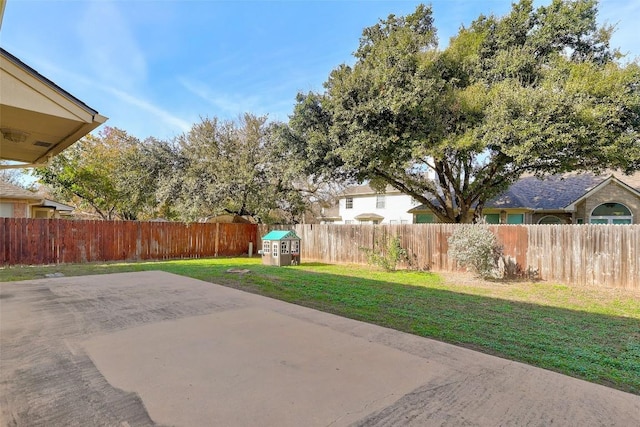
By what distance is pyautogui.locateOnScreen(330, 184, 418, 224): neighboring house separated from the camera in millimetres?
25177

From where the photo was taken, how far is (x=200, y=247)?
15102mm

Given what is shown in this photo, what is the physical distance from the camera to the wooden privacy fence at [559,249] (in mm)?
7738

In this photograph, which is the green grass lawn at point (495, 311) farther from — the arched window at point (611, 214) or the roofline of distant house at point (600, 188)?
the arched window at point (611, 214)

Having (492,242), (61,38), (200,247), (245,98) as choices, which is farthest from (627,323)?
(245,98)

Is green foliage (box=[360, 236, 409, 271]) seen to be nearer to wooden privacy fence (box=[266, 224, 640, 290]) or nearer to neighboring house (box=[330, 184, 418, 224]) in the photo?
wooden privacy fence (box=[266, 224, 640, 290])

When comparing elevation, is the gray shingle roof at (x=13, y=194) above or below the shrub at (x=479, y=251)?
above

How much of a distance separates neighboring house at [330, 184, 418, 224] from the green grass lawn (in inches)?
633

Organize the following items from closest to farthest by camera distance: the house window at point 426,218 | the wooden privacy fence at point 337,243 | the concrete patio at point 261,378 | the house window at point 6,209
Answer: the concrete patio at point 261,378
the wooden privacy fence at point 337,243
the house window at point 6,209
the house window at point 426,218

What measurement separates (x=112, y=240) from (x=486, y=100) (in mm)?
14233

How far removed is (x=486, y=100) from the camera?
1062 cm

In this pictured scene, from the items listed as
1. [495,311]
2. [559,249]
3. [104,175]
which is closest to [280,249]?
[495,311]

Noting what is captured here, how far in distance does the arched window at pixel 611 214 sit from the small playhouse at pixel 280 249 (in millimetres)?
13726

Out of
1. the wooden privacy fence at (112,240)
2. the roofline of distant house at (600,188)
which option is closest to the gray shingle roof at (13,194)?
the wooden privacy fence at (112,240)

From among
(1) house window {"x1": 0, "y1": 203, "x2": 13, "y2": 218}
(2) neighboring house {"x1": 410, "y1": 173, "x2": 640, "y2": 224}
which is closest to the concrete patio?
(1) house window {"x1": 0, "y1": 203, "x2": 13, "y2": 218}
